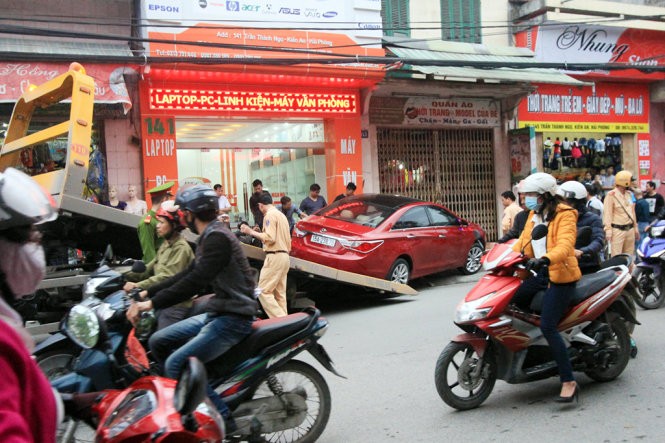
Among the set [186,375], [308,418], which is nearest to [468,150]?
[308,418]

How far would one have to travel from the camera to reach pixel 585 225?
19.8ft

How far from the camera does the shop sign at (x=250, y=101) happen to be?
12.5 m

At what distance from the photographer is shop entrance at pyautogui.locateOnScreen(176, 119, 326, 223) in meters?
13.4

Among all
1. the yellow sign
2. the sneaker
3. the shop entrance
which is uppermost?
the yellow sign

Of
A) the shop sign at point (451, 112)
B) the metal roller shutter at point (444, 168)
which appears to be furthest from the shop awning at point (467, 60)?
the metal roller shutter at point (444, 168)

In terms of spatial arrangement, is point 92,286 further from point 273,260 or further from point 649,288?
point 649,288

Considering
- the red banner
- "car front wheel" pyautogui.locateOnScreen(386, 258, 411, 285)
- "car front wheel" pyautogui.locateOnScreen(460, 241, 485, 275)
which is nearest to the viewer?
"car front wheel" pyautogui.locateOnScreen(386, 258, 411, 285)

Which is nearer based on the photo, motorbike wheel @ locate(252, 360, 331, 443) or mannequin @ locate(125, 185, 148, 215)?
motorbike wheel @ locate(252, 360, 331, 443)

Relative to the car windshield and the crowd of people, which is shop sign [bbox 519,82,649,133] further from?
the crowd of people

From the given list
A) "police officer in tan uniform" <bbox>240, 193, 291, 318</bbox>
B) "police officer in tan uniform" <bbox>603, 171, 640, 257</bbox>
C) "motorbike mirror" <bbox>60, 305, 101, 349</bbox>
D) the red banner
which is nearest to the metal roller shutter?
the red banner

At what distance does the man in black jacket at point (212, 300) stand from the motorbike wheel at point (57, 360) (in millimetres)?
877

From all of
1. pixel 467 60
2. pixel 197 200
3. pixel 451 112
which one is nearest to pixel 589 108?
pixel 451 112

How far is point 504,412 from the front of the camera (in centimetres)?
466

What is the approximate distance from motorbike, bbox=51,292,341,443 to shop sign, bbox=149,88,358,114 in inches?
357
